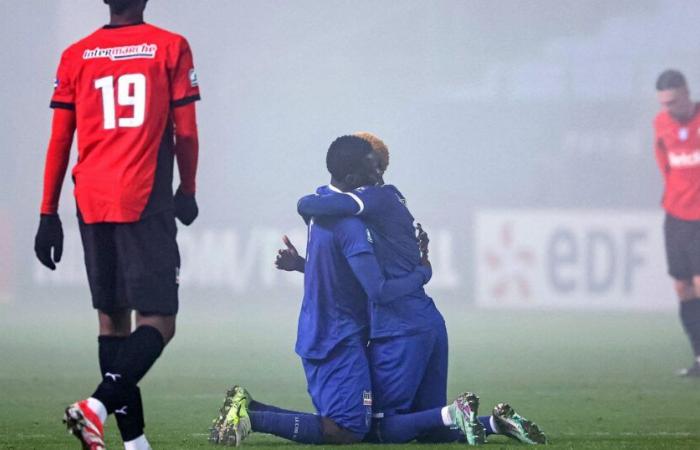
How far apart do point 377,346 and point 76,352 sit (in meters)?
7.27

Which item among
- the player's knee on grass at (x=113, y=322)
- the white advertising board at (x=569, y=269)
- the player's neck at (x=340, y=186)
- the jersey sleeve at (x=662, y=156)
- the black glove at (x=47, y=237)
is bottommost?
the white advertising board at (x=569, y=269)

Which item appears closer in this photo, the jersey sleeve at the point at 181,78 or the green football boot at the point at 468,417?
the jersey sleeve at the point at 181,78

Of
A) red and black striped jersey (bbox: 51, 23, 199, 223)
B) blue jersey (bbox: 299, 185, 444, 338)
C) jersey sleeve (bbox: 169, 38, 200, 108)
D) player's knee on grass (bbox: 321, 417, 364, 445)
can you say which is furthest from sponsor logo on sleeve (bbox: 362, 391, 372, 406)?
jersey sleeve (bbox: 169, 38, 200, 108)

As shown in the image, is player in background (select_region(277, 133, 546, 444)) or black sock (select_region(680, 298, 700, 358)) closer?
player in background (select_region(277, 133, 546, 444))

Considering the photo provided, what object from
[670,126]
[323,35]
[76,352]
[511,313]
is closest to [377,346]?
[670,126]

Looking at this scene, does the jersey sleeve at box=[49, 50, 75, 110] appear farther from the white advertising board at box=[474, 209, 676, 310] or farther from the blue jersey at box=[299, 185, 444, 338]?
the white advertising board at box=[474, 209, 676, 310]

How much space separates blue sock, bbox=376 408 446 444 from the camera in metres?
5.38

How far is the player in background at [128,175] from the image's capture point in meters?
4.57

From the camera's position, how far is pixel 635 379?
9.62 m

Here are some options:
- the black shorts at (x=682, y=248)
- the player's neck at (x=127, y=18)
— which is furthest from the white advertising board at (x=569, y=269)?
the player's neck at (x=127, y=18)

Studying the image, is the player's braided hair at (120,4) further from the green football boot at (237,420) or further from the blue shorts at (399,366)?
the blue shorts at (399,366)

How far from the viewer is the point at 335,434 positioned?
5398mm

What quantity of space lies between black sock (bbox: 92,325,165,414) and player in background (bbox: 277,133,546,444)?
42.7 inches

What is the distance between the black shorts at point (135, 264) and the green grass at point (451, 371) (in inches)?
41.9
